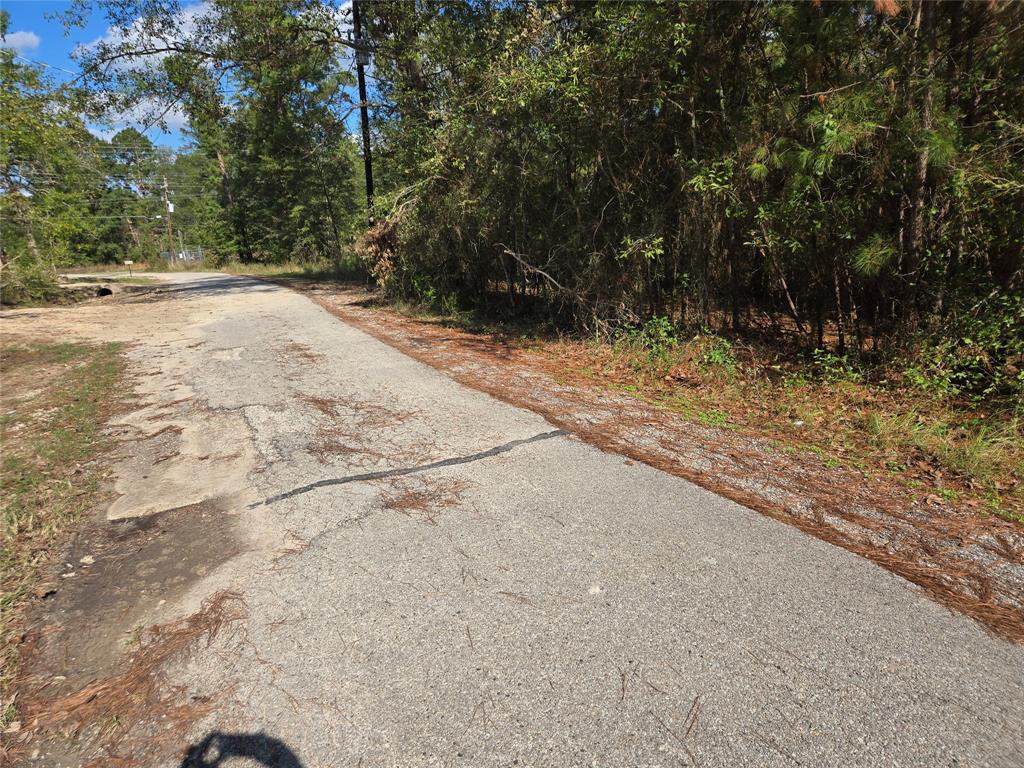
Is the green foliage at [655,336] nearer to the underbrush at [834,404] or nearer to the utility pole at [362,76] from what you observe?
the underbrush at [834,404]

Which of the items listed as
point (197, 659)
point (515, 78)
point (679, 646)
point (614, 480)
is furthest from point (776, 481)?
point (515, 78)

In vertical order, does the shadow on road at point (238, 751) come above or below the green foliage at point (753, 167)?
below

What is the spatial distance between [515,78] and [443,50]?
5491 mm

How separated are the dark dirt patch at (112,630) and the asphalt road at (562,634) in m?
0.14

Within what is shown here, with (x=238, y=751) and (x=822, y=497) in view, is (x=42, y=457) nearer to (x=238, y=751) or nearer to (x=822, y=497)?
(x=238, y=751)

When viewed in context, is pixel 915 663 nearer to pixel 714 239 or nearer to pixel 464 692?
pixel 464 692

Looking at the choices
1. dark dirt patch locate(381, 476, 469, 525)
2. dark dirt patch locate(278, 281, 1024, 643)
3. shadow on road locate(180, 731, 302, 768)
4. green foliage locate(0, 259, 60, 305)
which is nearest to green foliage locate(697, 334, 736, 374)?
dark dirt patch locate(278, 281, 1024, 643)

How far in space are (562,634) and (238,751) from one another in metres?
1.28

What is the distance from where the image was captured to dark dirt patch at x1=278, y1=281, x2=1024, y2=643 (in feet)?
8.98

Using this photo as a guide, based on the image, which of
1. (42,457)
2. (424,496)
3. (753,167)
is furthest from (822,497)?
(42,457)

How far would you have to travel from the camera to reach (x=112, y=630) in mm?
2416

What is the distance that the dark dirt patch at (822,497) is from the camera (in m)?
2.74

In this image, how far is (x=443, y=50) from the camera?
1200 cm

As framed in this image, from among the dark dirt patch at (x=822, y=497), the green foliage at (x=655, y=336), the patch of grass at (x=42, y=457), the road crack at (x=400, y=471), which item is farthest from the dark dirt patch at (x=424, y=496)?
the green foliage at (x=655, y=336)
